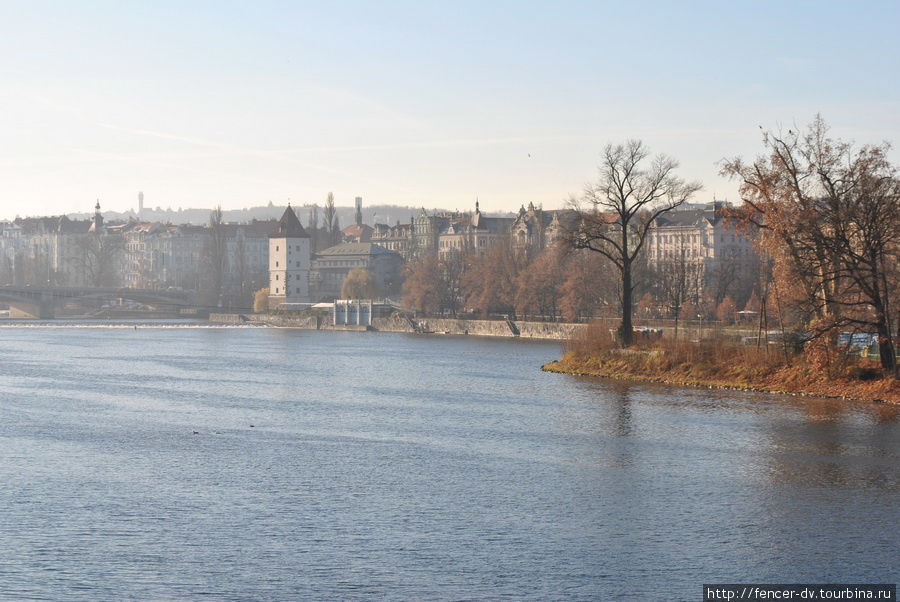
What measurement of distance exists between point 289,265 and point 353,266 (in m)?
13.7

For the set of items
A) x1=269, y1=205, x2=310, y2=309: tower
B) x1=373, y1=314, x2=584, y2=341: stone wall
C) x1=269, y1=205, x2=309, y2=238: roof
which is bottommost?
x1=373, y1=314, x2=584, y2=341: stone wall

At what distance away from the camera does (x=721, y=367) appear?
51.3 meters

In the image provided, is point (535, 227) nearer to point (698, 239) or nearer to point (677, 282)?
point (698, 239)

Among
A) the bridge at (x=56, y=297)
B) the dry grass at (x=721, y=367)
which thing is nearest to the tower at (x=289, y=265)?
the bridge at (x=56, y=297)

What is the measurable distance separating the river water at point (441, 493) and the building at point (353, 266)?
379ft

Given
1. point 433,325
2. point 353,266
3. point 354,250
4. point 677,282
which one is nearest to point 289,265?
point 353,266

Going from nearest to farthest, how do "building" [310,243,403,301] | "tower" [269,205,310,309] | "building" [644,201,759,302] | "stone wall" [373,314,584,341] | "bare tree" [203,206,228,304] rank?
"stone wall" [373,314,584,341]
"building" [644,201,759,302]
"tower" [269,205,310,309]
"bare tree" [203,206,228,304]
"building" [310,243,403,301]

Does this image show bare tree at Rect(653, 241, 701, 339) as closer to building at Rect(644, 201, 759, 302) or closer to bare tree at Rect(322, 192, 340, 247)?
building at Rect(644, 201, 759, 302)

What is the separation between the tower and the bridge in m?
11.2

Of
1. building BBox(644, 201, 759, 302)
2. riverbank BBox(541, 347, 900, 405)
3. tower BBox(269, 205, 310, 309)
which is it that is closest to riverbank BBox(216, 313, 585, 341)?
tower BBox(269, 205, 310, 309)

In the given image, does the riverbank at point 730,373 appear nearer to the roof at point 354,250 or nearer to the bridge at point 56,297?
the bridge at point 56,297

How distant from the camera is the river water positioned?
67.2 ft

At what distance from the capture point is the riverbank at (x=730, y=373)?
44.5 metres

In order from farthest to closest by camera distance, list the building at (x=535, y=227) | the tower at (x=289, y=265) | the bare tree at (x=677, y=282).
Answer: the tower at (x=289, y=265), the building at (x=535, y=227), the bare tree at (x=677, y=282)
